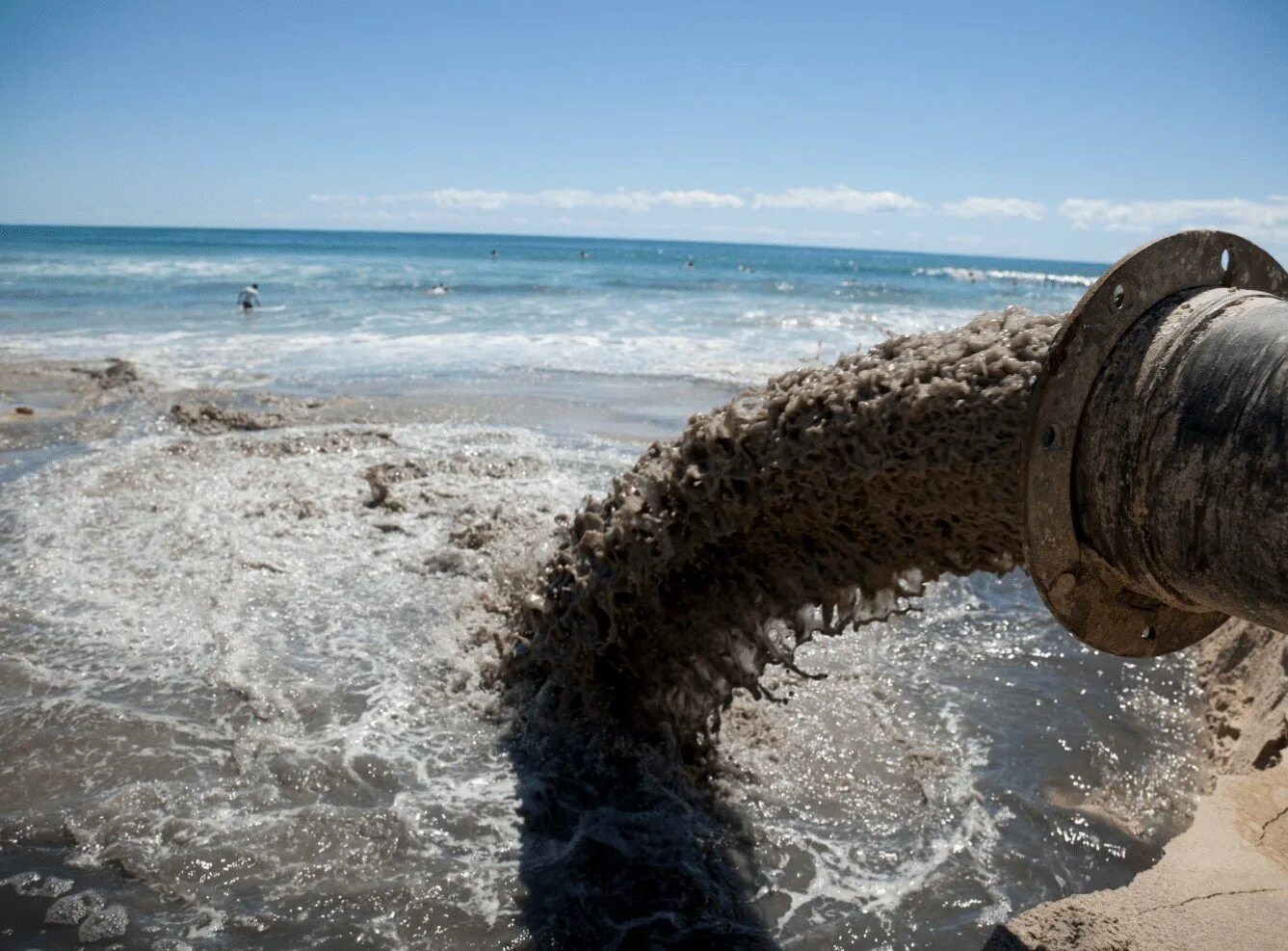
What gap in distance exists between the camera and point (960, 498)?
253 centimetres

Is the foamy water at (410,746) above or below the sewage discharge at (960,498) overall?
below

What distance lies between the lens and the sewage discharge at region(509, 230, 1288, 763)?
1.87 meters

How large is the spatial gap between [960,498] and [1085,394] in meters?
0.54

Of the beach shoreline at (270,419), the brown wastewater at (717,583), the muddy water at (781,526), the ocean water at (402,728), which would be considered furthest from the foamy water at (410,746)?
the beach shoreline at (270,419)

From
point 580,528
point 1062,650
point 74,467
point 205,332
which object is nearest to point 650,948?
point 580,528

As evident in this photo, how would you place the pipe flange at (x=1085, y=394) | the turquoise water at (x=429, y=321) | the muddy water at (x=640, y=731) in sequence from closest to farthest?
the pipe flange at (x=1085, y=394), the muddy water at (x=640, y=731), the turquoise water at (x=429, y=321)

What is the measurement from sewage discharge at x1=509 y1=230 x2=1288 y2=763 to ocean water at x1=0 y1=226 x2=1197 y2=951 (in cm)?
54

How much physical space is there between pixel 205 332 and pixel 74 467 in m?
12.0

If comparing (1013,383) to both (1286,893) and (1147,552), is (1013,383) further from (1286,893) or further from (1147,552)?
(1286,893)

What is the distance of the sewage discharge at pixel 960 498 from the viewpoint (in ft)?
6.14

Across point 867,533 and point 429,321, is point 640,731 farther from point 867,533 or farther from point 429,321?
point 429,321

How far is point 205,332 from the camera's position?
1838 cm

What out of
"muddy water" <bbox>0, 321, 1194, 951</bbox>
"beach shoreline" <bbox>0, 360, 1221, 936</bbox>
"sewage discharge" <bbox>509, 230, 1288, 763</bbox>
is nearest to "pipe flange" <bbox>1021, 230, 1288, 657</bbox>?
"sewage discharge" <bbox>509, 230, 1288, 763</bbox>

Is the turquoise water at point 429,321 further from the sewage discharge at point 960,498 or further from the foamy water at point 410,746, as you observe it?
the foamy water at point 410,746
